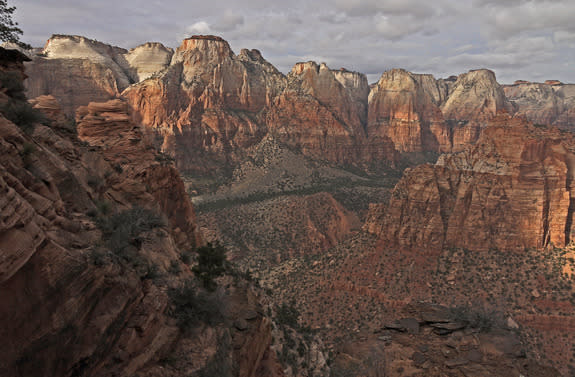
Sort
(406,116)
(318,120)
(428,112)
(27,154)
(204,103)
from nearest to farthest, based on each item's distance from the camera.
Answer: (27,154), (204,103), (318,120), (406,116), (428,112)

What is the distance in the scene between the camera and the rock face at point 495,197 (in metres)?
42.5

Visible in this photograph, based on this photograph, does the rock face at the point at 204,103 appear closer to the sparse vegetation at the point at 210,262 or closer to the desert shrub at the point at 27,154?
the sparse vegetation at the point at 210,262

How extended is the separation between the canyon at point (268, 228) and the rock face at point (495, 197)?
0.23 metres

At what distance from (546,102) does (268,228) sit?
17918 centimetres

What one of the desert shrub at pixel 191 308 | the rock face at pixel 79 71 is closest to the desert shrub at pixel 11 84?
the desert shrub at pixel 191 308

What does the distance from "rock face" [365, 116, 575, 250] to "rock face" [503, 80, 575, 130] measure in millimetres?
141184

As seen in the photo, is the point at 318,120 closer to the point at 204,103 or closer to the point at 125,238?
the point at 204,103

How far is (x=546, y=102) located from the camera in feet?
586

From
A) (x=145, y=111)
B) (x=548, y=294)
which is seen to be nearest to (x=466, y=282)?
(x=548, y=294)

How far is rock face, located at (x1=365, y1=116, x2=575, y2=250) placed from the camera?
4253 centimetres

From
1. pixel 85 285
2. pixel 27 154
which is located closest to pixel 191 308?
pixel 85 285

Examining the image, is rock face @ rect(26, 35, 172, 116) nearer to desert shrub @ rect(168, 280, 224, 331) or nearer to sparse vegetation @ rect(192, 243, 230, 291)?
sparse vegetation @ rect(192, 243, 230, 291)

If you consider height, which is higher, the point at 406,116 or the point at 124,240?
the point at 406,116

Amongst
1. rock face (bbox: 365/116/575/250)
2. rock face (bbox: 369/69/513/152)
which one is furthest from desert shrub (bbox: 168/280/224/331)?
rock face (bbox: 369/69/513/152)
